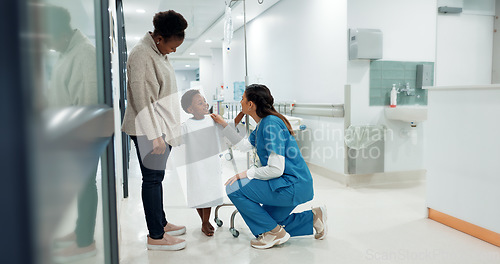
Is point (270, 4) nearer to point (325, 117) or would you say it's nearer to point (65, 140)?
point (325, 117)

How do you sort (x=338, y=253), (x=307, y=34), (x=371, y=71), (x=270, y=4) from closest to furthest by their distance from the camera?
(x=338, y=253) < (x=371, y=71) < (x=307, y=34) < (x=270, y=4)

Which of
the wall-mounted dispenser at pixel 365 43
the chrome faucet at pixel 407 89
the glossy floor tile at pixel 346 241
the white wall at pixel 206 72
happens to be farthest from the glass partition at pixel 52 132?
the white wall at pixel 206 72

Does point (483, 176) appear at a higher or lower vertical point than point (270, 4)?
lower

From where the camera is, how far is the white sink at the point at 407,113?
3654 millimetres

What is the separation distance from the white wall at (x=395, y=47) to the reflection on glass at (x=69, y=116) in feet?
11.2

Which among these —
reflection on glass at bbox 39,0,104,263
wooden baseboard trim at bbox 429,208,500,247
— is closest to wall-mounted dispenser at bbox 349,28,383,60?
wooden baseboard trim at bbox 429,208,500,247

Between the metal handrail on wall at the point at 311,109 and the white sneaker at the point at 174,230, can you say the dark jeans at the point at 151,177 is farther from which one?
the metal handrail on wall at the point at 311,109

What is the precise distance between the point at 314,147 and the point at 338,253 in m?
2.60

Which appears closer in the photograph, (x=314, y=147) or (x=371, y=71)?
(x=371, y=71)

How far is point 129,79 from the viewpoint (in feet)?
6.89

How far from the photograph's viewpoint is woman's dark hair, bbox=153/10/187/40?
209 cm

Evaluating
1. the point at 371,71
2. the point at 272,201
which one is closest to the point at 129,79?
the point at 272,201

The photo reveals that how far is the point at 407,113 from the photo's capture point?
382cm

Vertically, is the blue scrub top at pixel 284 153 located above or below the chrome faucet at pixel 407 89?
below
